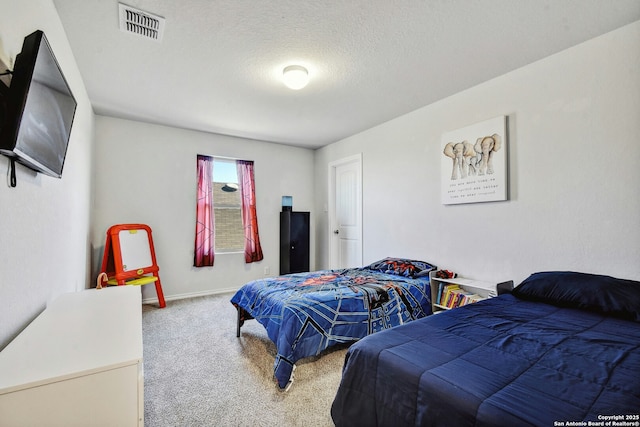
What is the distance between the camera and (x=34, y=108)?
123 centimetres

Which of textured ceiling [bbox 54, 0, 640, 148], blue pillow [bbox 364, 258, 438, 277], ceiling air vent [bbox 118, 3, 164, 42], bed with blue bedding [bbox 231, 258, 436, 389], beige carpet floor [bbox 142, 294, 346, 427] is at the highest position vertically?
textured ceiling [bbox 54, 0, 640, 148]

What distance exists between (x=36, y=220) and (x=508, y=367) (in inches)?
94.1

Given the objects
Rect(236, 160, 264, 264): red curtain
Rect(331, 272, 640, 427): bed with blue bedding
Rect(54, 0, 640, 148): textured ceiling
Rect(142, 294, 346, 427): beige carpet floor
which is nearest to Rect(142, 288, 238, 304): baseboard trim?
Rect(236, 160, 264, 264): red curtain

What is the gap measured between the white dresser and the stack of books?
2674mm

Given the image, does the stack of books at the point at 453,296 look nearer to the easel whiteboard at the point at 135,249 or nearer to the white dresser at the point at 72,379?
the white dresser at the point at 72,379

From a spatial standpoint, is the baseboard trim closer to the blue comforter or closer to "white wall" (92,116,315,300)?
"white wall" (92,116,315,300)

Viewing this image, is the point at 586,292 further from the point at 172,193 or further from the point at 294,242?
the point at 172,193

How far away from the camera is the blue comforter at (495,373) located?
937mm

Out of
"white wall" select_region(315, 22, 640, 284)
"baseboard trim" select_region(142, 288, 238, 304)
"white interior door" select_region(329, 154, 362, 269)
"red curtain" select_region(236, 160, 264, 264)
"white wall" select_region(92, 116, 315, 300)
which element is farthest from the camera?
"red curtain" select_region(236, 160, 264, 264)

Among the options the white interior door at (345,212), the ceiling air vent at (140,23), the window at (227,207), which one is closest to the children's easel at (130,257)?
the window at (227,207)

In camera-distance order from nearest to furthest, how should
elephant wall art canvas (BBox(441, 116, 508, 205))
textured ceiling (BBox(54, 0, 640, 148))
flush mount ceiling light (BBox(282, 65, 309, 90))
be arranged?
textured ceiling (BBox(54, 0, 640, 148))
flush mount ceiling light (BBox(282, 65, 309, 90))
elephant wall art canvas (BBox(441, 116, 508, 205))

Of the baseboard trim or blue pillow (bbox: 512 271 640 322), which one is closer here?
blue pillow (bbox: 512 271 640 322)

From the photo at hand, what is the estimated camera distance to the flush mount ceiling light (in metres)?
2.54

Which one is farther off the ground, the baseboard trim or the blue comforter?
the blue comforter
